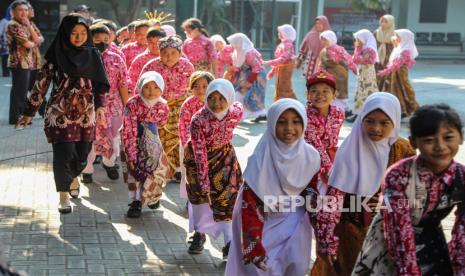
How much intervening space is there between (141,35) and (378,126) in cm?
563

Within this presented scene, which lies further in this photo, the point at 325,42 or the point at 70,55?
the point at 325,42

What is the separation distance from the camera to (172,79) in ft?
26.2

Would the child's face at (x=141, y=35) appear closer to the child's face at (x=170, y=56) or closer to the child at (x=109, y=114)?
the child at (x=109, y=114)

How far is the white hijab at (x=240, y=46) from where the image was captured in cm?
1168

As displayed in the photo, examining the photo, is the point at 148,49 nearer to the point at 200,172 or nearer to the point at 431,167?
the point at 200,172

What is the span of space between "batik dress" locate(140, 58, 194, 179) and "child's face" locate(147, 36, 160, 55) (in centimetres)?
71

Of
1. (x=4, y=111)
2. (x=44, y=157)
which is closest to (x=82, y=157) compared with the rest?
(x=44, y=157)

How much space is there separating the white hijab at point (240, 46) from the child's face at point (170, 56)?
3814 mm

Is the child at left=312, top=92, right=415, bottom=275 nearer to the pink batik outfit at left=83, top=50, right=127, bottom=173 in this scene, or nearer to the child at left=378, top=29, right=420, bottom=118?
the pink batik outfit at left=83, top=50, right=127, bottom=173

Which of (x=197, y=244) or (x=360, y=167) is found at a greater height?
(x=360, y=167)

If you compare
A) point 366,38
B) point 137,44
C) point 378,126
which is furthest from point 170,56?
point 366,38

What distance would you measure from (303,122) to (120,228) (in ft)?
9.24

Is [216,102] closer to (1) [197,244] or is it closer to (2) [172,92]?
(1) [197,244]

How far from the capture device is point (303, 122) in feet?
14.3
